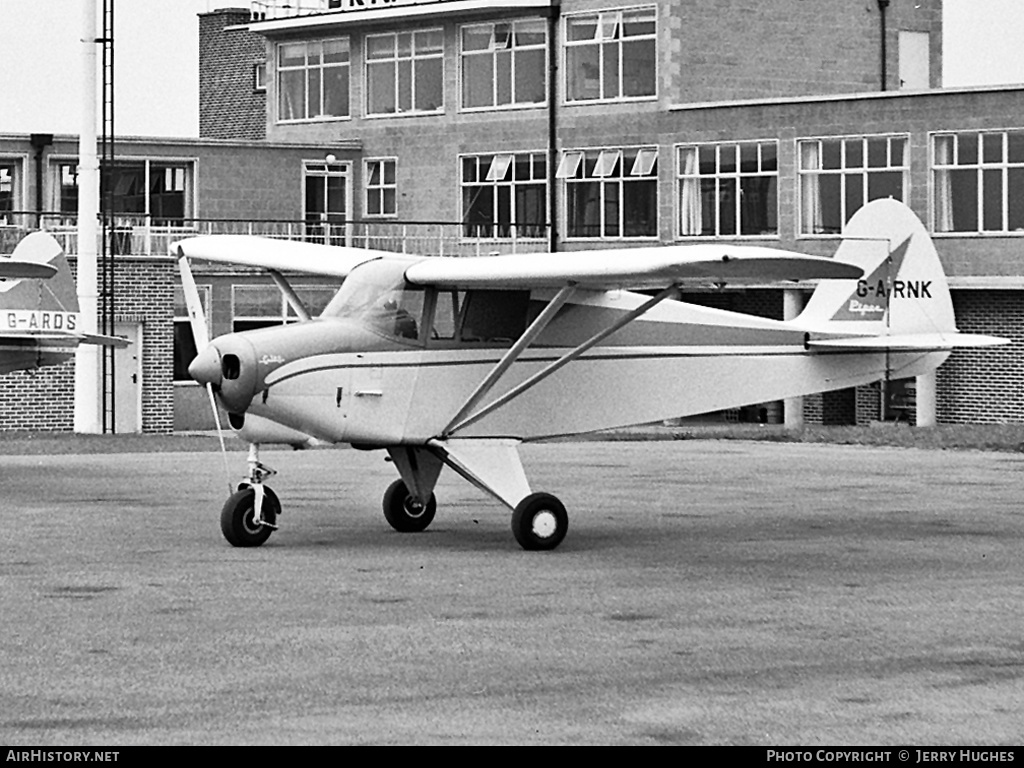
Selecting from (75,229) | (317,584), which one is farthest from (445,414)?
(75,229)

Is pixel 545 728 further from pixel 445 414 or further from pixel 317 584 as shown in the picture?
pixel 445 414

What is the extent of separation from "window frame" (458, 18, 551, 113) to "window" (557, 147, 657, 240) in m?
2.28

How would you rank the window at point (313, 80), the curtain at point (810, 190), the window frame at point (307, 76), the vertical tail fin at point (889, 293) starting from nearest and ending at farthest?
1. the vertical tail fin at point (889, 293)
2. the curtain at point (810, 190)
3. the window frame at point (307, 76)
4. the window at point (313, 80)

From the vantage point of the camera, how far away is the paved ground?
9586mm

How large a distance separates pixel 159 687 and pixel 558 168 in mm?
44947

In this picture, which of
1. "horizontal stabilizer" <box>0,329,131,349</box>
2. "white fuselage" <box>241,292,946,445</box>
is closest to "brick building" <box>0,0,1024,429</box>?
"horizontal stabilizer" <box>0,329,131,349</box>

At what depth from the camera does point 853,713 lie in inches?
381

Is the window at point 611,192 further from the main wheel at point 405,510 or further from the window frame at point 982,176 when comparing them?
the main wheel at point 405,510

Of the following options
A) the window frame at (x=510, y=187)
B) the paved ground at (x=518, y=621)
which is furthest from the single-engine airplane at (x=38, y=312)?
the window frame at (x=510, y=187)

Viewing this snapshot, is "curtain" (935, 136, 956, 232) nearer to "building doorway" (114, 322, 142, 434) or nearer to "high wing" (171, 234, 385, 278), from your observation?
"building doorway" (114, 322, 142, 434)

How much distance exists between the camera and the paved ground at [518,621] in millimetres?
9586

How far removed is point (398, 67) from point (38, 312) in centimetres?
3134

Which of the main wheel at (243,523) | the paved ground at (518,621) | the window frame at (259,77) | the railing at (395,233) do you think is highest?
the window frame at (259,77)

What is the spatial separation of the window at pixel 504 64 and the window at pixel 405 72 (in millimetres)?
896
